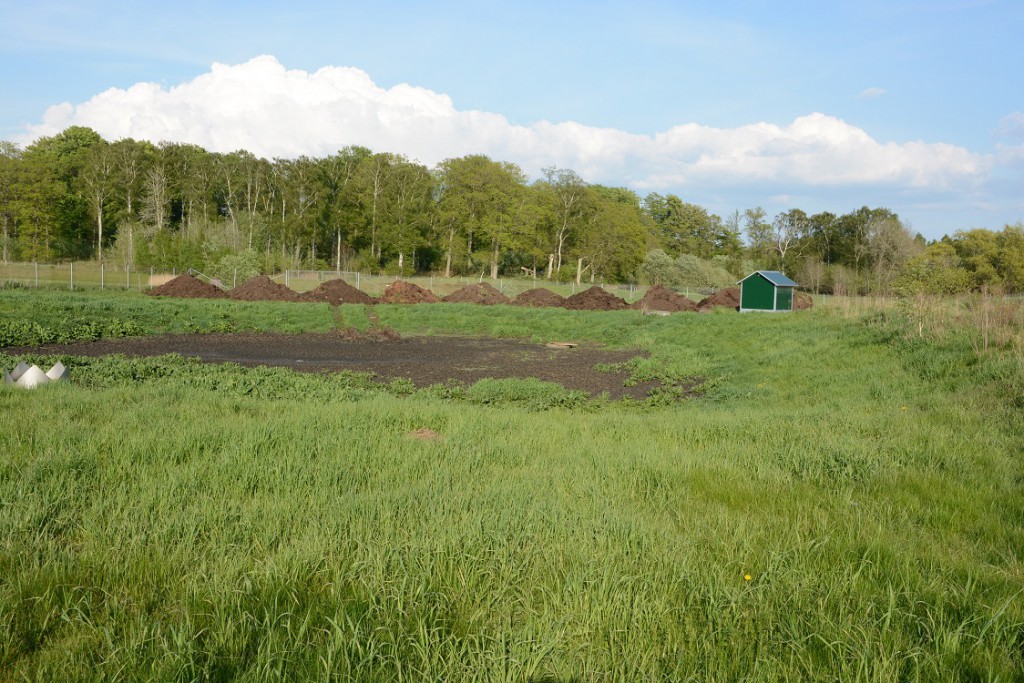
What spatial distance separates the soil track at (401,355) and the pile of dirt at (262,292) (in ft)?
42.2

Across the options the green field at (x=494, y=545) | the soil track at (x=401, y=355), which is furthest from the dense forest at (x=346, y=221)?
the green field at (x=494, y=545)

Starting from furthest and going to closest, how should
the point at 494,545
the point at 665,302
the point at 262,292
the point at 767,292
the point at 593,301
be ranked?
the point at 593,301, the point at 665,302, the point at 262,292, the point at 767,292, the point at 494,545

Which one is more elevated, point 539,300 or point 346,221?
point 346,221

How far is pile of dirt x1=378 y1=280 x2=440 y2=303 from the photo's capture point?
41125mm

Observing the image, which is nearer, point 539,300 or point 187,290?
point 187,290

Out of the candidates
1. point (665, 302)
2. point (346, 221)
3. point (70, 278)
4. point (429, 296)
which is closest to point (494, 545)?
point (665, 302)

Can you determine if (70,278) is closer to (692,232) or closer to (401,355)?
(401,355)

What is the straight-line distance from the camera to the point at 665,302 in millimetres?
40438

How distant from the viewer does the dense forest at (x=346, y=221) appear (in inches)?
2283

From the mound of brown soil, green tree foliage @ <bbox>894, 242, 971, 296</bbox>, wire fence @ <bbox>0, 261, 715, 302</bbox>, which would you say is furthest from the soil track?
green tree foliage @ <bbox>894, 242, 971, 296</bbox>

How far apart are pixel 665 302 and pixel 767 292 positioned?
6478 millimetres

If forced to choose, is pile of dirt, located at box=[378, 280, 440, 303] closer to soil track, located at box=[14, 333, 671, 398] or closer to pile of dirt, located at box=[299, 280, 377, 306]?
pile of dirt, located at box=[299, 280, 377, 306]

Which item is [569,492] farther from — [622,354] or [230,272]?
[230,272]

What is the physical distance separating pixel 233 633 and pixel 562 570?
5.44 feet
